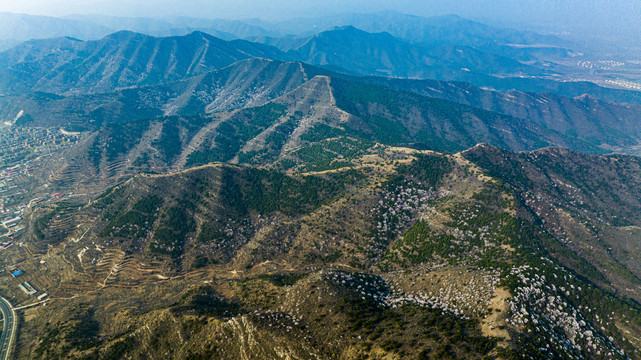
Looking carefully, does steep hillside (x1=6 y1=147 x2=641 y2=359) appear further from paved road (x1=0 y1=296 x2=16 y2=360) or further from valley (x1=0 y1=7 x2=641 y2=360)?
paved road (x1=0 y1=296 x2=16 y2=360)

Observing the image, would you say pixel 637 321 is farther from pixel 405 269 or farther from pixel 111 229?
pixel 111 229

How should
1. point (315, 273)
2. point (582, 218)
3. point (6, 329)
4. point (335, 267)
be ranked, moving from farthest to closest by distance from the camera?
point (582, 218), point (335, 267), point (6, 329), point (315, 273)

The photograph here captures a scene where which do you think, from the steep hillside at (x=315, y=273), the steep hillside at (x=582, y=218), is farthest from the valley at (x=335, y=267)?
the steep hillside at (x=582, y=218)

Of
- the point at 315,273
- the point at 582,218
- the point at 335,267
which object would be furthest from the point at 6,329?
the point at 582,218

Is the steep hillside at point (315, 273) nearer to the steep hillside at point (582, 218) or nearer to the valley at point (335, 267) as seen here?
the valley at point (335, 267)

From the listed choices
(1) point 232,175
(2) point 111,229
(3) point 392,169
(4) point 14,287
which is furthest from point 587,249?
(4) point 14,287

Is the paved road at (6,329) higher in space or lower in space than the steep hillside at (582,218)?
lower

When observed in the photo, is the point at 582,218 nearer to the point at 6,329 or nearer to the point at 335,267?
the point at 335,267

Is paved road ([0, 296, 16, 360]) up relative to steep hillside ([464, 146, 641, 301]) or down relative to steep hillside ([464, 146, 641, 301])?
down

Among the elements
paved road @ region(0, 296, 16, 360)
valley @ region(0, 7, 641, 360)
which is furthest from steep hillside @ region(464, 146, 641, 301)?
paved road @ region(0, 296, 16, 360)
